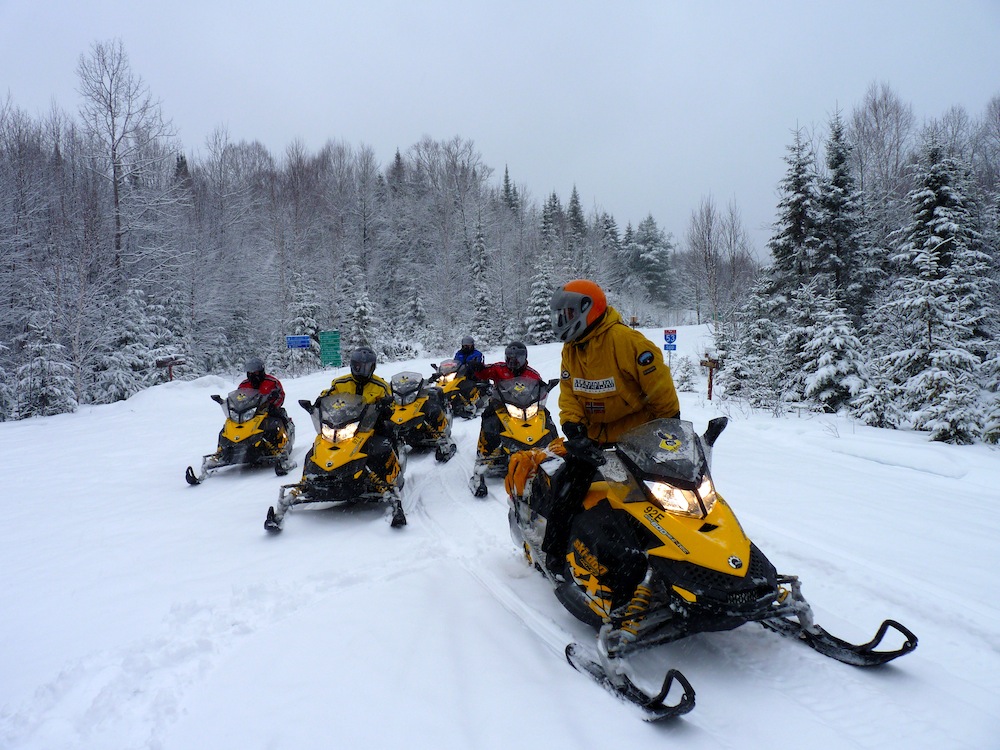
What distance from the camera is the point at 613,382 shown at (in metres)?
3.38

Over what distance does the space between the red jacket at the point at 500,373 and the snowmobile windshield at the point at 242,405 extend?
3.49 m

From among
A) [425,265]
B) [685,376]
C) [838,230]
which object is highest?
[425,265]

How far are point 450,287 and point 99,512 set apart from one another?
2878 cm

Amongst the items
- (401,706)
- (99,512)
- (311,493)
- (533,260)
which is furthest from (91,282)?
(533,260)

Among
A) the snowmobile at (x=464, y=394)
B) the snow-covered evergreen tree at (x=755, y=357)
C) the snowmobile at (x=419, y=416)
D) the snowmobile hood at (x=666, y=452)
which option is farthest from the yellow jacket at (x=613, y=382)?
the snow-covered evergreen tree at (x=755, y=357)

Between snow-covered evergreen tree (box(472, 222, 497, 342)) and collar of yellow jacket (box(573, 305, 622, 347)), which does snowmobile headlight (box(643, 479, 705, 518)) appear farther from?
snow-covered evergreen tree (box(472, 222, 497, 342))

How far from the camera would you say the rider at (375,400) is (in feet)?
17.5

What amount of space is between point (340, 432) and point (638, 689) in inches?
151

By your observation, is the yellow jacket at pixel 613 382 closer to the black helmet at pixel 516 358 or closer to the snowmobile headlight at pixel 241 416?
the black helmet at pixel 516 358

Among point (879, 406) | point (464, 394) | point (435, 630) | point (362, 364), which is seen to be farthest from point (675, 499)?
point (879, 406)

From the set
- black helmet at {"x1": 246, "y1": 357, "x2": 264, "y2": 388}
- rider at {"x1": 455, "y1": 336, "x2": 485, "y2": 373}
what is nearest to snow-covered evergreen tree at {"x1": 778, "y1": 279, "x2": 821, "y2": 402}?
rider at {"x1": 455, "y1": 336, "x2": 485, "y2": 373}

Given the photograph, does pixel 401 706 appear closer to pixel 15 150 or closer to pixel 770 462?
pixel 770 462

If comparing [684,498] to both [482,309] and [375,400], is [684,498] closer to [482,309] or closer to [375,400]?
[375,400]

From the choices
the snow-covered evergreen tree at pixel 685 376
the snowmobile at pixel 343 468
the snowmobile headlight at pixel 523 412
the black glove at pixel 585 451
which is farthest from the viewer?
the snow-covered evergreen tree at pixel 685 376
